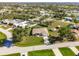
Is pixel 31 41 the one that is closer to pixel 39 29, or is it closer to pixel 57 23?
Result: pixel 39 29

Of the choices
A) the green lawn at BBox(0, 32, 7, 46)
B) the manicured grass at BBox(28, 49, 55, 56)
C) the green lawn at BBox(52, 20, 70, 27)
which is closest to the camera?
the manicured grass at BBox(28, 49, 55, 56)

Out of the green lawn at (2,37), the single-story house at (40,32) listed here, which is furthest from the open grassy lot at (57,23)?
the green lawn at (2,37)

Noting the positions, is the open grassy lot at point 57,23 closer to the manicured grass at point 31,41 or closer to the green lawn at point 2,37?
the manicured grass at point 31,41

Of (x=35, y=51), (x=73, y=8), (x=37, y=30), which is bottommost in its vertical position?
(x=35, y=51)

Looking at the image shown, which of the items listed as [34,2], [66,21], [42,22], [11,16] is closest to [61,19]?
[66,21]

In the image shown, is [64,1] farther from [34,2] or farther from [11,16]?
[11,16]

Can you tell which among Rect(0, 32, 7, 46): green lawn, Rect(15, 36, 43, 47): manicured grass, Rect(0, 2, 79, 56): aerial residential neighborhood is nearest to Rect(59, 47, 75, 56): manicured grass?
Rect(0, 2, 79, 56): aerial residential neighborhood

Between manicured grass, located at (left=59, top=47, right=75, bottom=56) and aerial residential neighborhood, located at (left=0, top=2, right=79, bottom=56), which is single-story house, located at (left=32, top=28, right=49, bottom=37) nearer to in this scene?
aerial residential neighborhood, located at (left=0, top=2, right=79, bottom=56)

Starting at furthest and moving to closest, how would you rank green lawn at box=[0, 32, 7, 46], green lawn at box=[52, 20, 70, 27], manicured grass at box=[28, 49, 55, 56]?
1. green lawn at box=[52, 20, 70, 27]
2. green lawn at box=[0, 32, 7, 46]
3. manicured grass at box=[28, 49, 55, 56]
